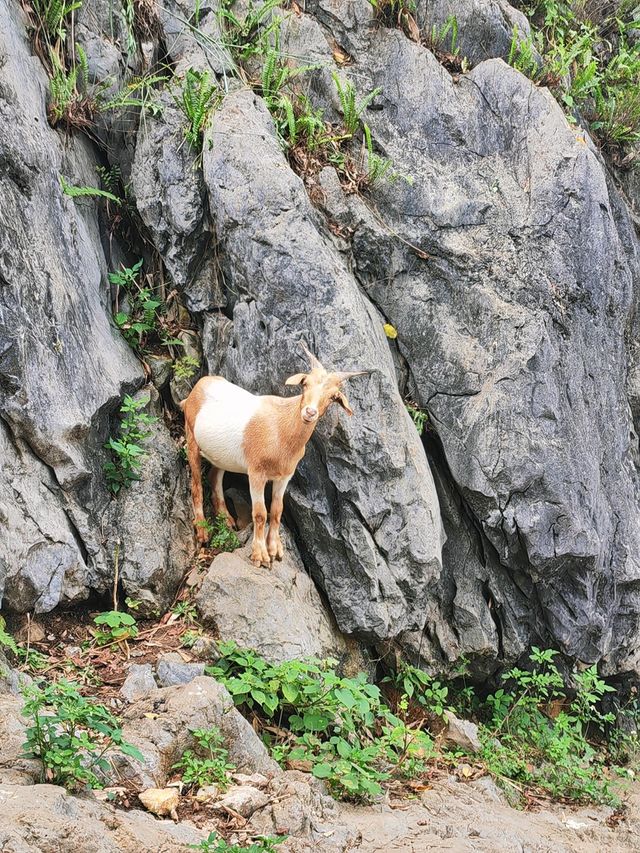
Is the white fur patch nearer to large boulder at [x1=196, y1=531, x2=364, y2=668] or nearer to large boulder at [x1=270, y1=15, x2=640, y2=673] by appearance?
large boulder at [x1=196, y1=531, x2=364, y2=668]

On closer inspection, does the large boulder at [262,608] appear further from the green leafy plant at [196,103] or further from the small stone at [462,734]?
the green leafy plant at [196,103]

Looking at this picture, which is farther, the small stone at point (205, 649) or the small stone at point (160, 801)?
the small stone at point (205, 649)

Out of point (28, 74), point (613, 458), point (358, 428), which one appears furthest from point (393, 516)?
point (28, 74)

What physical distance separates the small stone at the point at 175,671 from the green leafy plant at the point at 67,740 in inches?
48.0

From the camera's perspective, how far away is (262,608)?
21.7 feet

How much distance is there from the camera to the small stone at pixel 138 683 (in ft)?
18.8

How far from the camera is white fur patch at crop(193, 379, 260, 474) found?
685cm

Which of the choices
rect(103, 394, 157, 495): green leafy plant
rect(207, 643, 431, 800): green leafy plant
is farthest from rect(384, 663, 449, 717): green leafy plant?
rect(103, 394, 157, 495): green leafy plant

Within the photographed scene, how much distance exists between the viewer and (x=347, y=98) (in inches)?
328

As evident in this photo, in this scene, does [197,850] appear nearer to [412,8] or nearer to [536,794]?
[536,794]

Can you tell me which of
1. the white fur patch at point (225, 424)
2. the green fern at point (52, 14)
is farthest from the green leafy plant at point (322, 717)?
the green fern at point (52, 14)

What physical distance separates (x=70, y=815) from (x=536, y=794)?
457cm

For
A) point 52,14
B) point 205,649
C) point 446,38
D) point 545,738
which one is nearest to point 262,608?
point 205,649

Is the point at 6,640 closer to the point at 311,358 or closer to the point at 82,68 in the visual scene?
the point at 311,358
